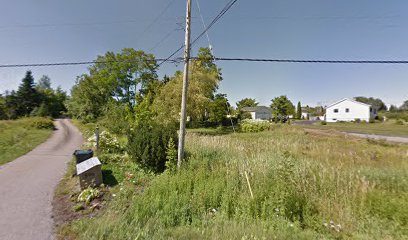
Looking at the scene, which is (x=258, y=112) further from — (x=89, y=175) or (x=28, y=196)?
(x=28, y=196)

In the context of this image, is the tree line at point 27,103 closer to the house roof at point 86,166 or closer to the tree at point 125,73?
the tree at point 125,73

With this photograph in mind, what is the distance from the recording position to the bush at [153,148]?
603cm

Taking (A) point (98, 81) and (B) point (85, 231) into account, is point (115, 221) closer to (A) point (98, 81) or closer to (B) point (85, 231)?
(B) point (85, 231)

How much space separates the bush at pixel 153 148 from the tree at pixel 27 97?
1751 inches

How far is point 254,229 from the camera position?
2.92 meters

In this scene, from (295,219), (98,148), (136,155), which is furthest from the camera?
(98,148)

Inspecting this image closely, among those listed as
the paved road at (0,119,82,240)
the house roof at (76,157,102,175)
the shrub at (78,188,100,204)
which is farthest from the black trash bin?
the shrub at (78,188,100,204)

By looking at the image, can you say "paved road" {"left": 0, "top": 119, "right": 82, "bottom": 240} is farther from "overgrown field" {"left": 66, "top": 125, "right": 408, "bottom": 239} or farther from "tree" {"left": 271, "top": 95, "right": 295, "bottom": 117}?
"tree" {"left": 271, "top": 95, "right": 295, "bottom": 117}

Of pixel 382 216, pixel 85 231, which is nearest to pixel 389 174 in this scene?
pixel 382 216

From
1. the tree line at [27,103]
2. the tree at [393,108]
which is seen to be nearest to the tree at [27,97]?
the tree line at [27,103]

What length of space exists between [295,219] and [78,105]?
115 feet

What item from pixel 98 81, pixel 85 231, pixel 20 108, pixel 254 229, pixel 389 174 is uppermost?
pixel 98 81

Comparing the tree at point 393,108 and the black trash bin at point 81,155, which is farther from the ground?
the tree at point 393,108

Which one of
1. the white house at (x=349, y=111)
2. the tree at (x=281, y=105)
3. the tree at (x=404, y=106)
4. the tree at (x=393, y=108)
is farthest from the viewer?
the tree at (x=393, y=108)
